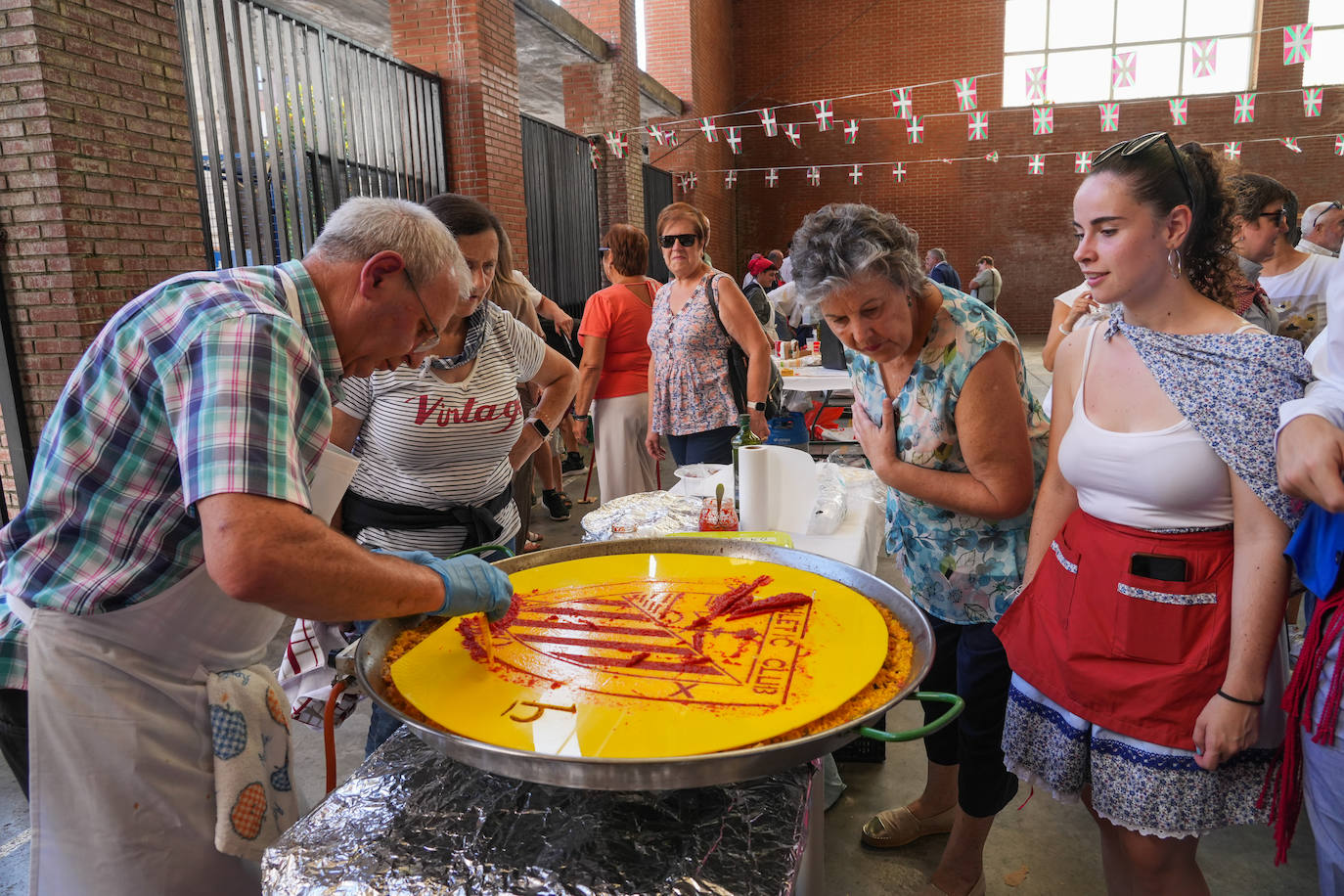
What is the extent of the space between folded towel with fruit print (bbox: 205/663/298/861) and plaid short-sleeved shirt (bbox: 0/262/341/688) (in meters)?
0.22

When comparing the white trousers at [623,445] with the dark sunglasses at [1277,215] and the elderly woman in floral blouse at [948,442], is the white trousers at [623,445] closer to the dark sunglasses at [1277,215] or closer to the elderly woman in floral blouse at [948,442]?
the elderly woman in floral blouse at [948,442]

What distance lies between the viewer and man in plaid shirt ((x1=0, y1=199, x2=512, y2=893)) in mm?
977

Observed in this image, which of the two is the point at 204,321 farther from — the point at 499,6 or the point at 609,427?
the point at 499,6

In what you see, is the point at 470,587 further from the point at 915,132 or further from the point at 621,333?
the point at 915,132

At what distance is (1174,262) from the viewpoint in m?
1.40

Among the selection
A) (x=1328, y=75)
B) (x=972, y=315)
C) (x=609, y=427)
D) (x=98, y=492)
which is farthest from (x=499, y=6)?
(x=1328, y=75)

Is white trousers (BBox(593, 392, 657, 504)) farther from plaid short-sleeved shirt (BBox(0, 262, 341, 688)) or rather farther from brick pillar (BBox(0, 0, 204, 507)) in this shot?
plaid short-sleeved shirt (BBox(0, 262, 341, 688))

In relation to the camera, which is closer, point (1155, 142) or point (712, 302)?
point (1155, 142)

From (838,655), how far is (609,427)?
3158mm

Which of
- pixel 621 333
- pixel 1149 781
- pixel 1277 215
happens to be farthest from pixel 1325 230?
pixel 1149 781

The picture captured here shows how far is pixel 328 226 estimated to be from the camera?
4.09 ft

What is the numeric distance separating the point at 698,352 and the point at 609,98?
25.2ft

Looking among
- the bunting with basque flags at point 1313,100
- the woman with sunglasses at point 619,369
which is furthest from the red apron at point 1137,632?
the bunting with basque flags at point 1313,100

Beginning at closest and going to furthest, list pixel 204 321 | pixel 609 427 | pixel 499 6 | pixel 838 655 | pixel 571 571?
pixel 204 321 → pixel 838 655 → pixel 571 571 → pixel 609 427 → pixel 499 6
